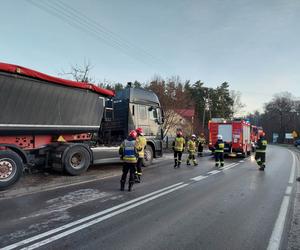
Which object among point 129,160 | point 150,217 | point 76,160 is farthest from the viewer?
point 76,160

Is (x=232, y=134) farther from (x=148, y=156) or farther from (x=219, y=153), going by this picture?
(x=148, y=156)

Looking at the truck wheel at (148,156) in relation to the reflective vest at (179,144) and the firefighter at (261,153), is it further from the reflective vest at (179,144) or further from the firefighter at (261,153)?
the firefighter at (261,153)

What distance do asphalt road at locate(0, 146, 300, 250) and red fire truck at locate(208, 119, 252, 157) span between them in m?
10.6

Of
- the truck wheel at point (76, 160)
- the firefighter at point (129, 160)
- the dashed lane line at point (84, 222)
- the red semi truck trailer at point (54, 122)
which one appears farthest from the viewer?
the truck wheel at point (76, 160)

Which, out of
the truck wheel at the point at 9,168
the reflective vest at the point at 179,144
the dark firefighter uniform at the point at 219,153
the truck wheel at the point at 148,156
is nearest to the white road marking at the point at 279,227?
the truck wheel at the point at 9,168

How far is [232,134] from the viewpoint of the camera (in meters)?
20.1

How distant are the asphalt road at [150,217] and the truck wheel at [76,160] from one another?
111 cm

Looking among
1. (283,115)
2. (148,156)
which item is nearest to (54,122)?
(148,156)

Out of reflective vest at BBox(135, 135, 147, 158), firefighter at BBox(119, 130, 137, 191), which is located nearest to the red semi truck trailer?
reflective vest at BBox(135, 135, 147, 158)

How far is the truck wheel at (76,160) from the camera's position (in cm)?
989

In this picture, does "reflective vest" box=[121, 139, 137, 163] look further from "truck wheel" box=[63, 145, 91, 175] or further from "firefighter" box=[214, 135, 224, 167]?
"firefighter" box=[214, 135, 224, 167]

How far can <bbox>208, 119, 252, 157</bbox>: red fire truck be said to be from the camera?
65.0ft

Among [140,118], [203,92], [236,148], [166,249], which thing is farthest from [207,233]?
[203,92]

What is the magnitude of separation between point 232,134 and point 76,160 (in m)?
12.5
